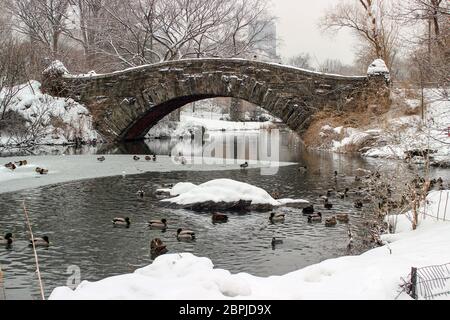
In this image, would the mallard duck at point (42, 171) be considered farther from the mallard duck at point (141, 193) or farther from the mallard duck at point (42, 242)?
the mallard duck at point (42, 242)

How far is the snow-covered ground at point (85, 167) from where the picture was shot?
15773mm

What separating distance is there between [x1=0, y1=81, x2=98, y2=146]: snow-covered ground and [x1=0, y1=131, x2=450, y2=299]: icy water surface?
46.5 ft

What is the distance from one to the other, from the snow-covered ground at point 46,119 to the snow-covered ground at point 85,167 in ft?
21.9

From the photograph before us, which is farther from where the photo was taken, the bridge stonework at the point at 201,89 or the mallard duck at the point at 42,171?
the bridge stonework at the point at 201,89

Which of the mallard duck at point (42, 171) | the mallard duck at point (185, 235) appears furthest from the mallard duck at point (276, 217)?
the mallard duck at point (42, 171)

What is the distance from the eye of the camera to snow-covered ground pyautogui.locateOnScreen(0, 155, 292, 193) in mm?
15773

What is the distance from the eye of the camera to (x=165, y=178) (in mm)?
16500

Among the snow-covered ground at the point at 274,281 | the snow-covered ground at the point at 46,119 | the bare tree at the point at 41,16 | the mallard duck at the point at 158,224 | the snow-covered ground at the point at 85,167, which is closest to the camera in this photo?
the snow-covered ground at the point at 274,281

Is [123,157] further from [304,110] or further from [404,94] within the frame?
[404,94]

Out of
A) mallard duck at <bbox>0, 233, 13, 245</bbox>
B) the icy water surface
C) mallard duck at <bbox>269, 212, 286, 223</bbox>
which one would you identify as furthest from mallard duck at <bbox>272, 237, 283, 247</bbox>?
mallard duck at <bbox>0, 233, 13, 245</bbox>

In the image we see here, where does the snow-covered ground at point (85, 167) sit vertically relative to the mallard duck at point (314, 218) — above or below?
above

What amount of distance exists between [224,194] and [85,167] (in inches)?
340

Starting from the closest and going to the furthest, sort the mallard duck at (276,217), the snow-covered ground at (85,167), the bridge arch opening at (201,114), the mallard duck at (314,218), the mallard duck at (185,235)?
the mallard duck at (185,235) < the mallard duck at (314,218) < the mallard duck at (276,217) < the snow-covered ground at (85,167) < the bridge arch opening at (201,114)

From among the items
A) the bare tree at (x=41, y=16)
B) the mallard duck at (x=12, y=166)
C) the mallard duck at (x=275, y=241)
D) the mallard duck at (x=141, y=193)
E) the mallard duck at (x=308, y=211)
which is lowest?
the mallard duck at (x=275, y=241)
